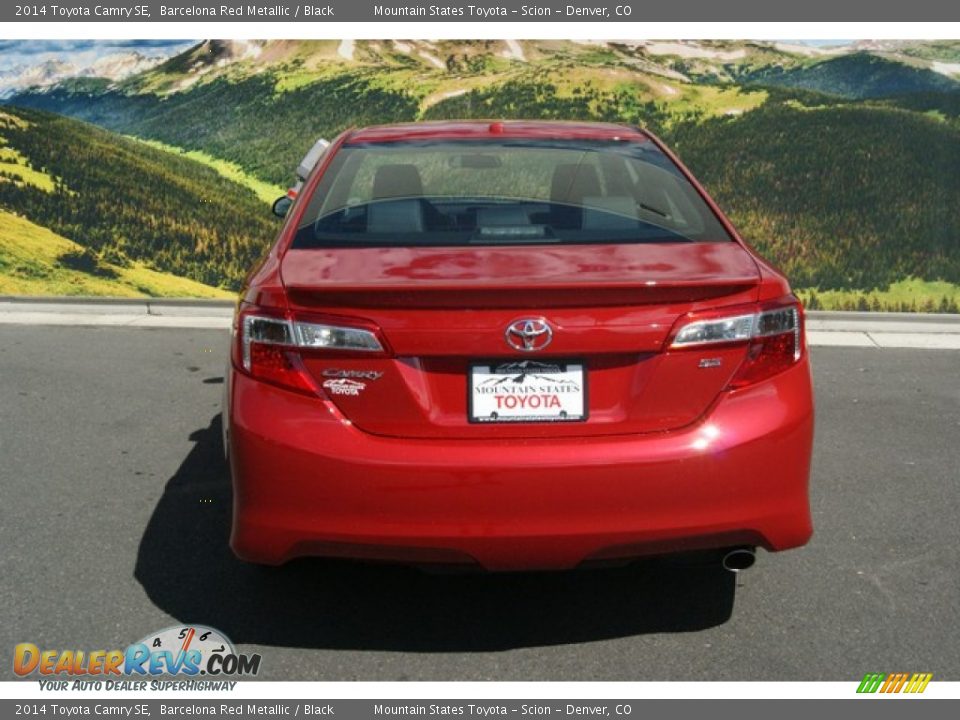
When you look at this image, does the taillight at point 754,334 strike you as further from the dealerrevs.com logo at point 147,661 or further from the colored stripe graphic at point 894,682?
the dealerrevs.com logo at point 147,661

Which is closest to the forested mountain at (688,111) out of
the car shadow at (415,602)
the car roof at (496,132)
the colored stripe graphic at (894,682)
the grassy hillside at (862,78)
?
the grassy hillside at (862,78)

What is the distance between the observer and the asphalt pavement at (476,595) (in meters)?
3.51

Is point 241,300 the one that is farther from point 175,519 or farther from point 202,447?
→ point 202,447

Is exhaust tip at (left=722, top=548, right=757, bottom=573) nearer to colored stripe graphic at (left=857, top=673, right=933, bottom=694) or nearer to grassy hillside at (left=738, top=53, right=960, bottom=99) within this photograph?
colored stripe graphic at (left=857, top=673, right=933, bottom=694)

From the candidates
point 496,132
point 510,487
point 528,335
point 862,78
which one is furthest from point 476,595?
point 862,78

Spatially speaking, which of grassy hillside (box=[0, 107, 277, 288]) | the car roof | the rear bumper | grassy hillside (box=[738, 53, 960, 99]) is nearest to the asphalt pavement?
the rear bumper

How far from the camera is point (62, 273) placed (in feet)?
38.0

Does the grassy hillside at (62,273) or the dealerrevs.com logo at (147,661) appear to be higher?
the dealerrevs.com logo at (147,661)

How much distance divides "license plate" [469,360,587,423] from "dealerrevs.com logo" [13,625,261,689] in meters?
1.09

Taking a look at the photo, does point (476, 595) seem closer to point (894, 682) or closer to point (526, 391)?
point (526, 391)

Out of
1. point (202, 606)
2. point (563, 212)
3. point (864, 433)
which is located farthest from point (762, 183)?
point (202, 606)

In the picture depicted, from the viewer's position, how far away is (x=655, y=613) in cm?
382

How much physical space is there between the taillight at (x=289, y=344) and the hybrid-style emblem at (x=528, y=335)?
0.36 meters

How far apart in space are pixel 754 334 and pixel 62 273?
31.9 ft
